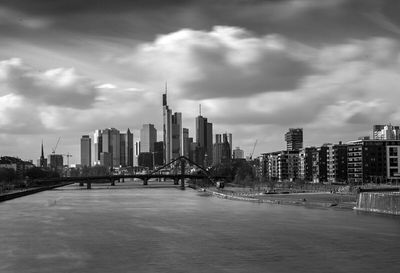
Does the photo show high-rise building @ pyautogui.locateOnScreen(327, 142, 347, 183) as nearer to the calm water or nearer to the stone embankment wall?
the stone embankment wall

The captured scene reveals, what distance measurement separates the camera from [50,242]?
46625mm

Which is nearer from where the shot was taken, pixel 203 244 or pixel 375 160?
pixel 203 244

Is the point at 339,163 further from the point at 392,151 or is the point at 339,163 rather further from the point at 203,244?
the point at 203,244

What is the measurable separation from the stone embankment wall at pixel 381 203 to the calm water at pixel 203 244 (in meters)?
2.98

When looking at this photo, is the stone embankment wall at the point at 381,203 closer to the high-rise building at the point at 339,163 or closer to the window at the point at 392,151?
the window at the point at 392,151

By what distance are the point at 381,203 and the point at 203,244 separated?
33555mm

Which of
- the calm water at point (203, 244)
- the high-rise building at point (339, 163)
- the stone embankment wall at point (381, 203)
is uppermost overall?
the high-rise building at point (339, 163)

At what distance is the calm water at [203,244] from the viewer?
35.2m

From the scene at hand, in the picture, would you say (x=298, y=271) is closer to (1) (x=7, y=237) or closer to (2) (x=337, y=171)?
(1) (x=7, y=237)

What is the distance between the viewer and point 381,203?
70.5m

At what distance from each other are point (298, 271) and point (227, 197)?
9426cm

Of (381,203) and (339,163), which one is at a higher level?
(339,163)

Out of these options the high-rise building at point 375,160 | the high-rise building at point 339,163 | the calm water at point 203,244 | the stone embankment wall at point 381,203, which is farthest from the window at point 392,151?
the calm water at point 203,244

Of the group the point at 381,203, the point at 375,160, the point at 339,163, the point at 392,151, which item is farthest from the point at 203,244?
the point at 339,163
